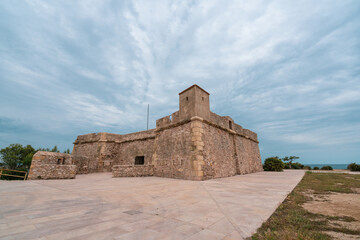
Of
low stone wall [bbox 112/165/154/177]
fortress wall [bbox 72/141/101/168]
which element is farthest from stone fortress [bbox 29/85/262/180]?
fortress wall [bbox 72/141/101/168]

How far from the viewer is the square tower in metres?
9.63

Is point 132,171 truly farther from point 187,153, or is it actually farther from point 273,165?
point 273,165

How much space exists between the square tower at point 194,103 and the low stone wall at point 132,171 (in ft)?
15.8

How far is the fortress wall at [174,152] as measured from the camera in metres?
9.13

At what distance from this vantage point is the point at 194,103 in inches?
377

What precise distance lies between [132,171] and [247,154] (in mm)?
11528

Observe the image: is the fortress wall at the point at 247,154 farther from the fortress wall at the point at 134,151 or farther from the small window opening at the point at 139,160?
the small window opening at the point at 139,160

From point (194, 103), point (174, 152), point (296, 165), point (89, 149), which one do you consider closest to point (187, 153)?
point (174, 152)

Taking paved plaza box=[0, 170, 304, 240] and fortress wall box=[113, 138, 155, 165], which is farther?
fortress wall box=[113, 138, 155, 165]

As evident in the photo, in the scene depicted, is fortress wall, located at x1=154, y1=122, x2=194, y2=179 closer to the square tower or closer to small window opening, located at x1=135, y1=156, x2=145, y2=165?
the square tower

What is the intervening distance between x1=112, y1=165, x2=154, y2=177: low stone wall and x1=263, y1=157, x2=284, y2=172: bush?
15.9m

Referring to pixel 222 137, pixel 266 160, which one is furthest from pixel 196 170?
pixel 266 160

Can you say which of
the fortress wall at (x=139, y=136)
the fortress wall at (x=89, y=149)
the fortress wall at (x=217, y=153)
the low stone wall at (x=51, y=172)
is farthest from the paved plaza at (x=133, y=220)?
the fortress wall at (x=89, y=149)

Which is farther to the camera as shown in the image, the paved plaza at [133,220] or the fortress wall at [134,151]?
the fortress wall at [134,151]
